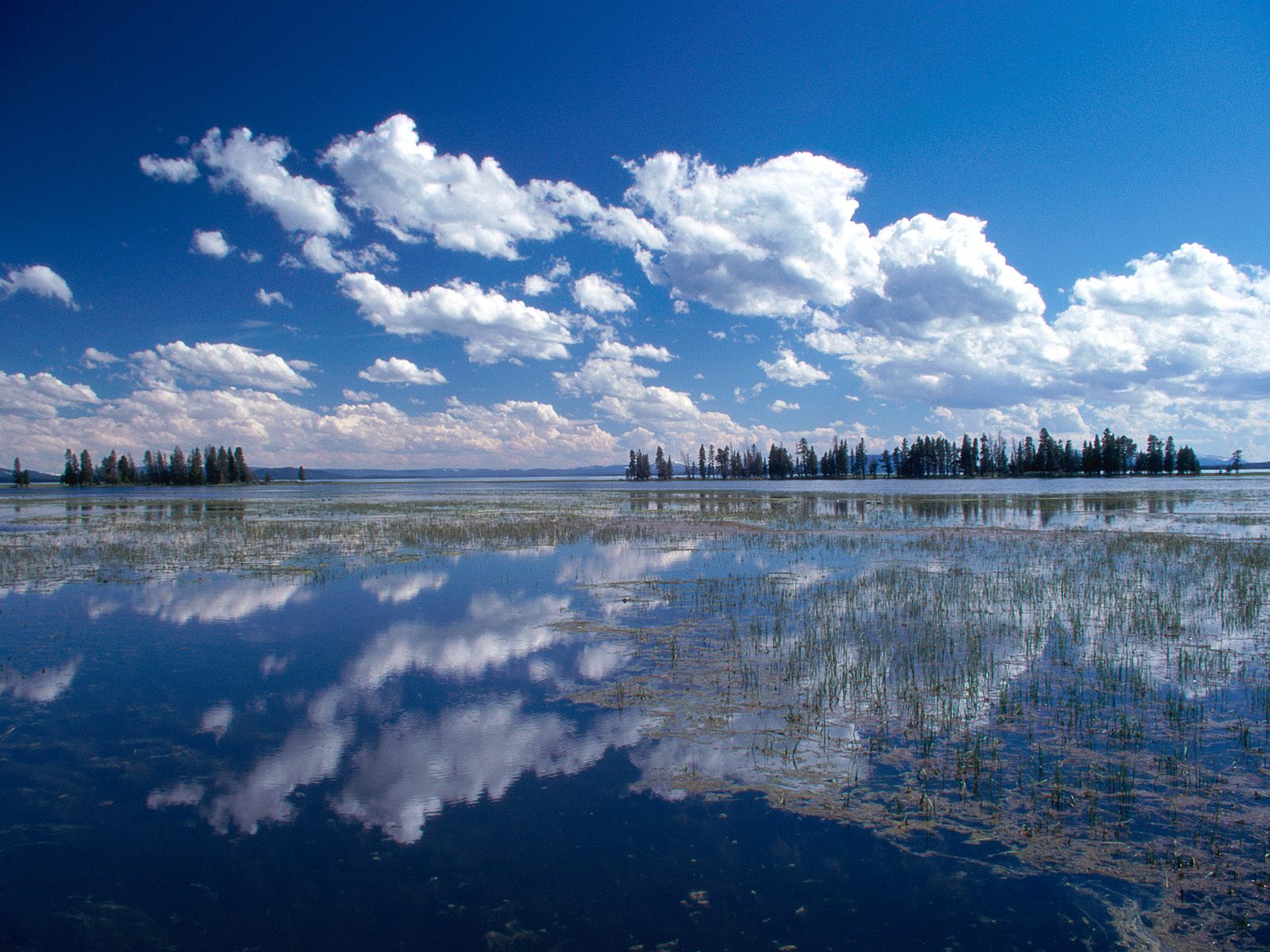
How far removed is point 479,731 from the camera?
32.3 feet

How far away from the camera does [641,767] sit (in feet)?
28.4

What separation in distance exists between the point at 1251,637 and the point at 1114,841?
11.1 metres

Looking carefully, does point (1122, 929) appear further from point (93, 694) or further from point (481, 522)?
point (481, 522)

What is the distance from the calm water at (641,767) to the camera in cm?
593

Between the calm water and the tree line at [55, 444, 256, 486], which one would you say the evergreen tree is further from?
the calm water

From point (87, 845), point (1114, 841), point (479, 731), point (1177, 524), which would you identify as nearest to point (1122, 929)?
point (1114, 841)

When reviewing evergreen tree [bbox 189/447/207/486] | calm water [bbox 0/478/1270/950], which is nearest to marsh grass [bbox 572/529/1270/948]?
calm water [bbox 0/478/1270/950]

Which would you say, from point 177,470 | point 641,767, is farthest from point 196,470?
→ point 641,767

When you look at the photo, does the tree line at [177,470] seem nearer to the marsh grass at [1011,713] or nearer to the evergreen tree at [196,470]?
the evergreen tree at [196,470]

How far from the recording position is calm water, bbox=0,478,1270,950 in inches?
233

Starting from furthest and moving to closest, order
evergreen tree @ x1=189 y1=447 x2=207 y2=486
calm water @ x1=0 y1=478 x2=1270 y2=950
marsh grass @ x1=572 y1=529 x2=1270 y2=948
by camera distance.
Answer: evergreen tree @ x1=189 y1=447 x2=207 y2=486 → marsh grass @ x1=572 y1=529 x2=1270 y2=948 → calm water @ x1=0 y1=478 x2=1270 y2=950

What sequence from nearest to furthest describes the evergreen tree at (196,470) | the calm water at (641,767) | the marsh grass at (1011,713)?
the calm water at (641,767) < the marsh grass at (1011,713) < the evergreen tree at (196,470)

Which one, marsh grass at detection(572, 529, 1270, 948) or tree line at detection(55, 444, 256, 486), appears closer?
marsh grass at detection(572, 529, 1270, 948)

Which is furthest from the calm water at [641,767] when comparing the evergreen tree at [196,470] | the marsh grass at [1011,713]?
the evergreen tree at [196,470]
